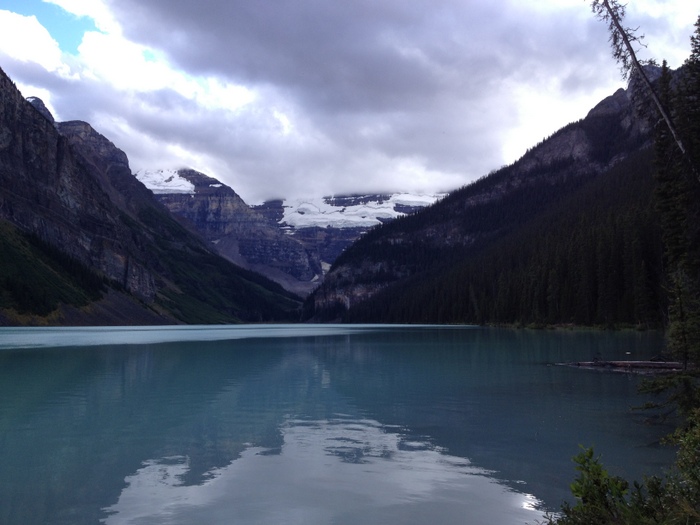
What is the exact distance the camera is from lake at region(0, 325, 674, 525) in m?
14.8

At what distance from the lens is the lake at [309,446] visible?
14.8 metres

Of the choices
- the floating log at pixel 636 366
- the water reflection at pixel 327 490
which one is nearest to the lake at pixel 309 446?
the water reflection at pixel 327 490

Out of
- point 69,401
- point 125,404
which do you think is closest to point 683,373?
point 125,404

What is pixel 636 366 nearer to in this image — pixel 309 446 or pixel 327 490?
pixel 309 446

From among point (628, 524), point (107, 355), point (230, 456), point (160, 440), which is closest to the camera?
point (628, 524)

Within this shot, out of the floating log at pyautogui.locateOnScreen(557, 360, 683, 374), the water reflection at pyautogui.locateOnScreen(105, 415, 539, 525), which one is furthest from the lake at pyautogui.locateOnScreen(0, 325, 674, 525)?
the floating log at pyautogui.locateOnScreen(557, 360, 683, 374)

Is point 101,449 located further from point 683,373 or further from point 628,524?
point 683,373

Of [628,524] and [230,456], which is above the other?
[628,524]

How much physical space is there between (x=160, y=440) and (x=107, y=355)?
4515 cm

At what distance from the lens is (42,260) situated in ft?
617

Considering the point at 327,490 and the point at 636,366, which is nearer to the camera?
the point at 327,490

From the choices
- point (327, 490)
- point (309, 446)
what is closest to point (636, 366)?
point (309, 446)

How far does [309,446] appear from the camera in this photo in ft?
70.2

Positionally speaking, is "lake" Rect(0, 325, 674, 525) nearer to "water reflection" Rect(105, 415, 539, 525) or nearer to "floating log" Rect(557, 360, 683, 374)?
"water reflection" Rect(105, 415, 539, 525)
